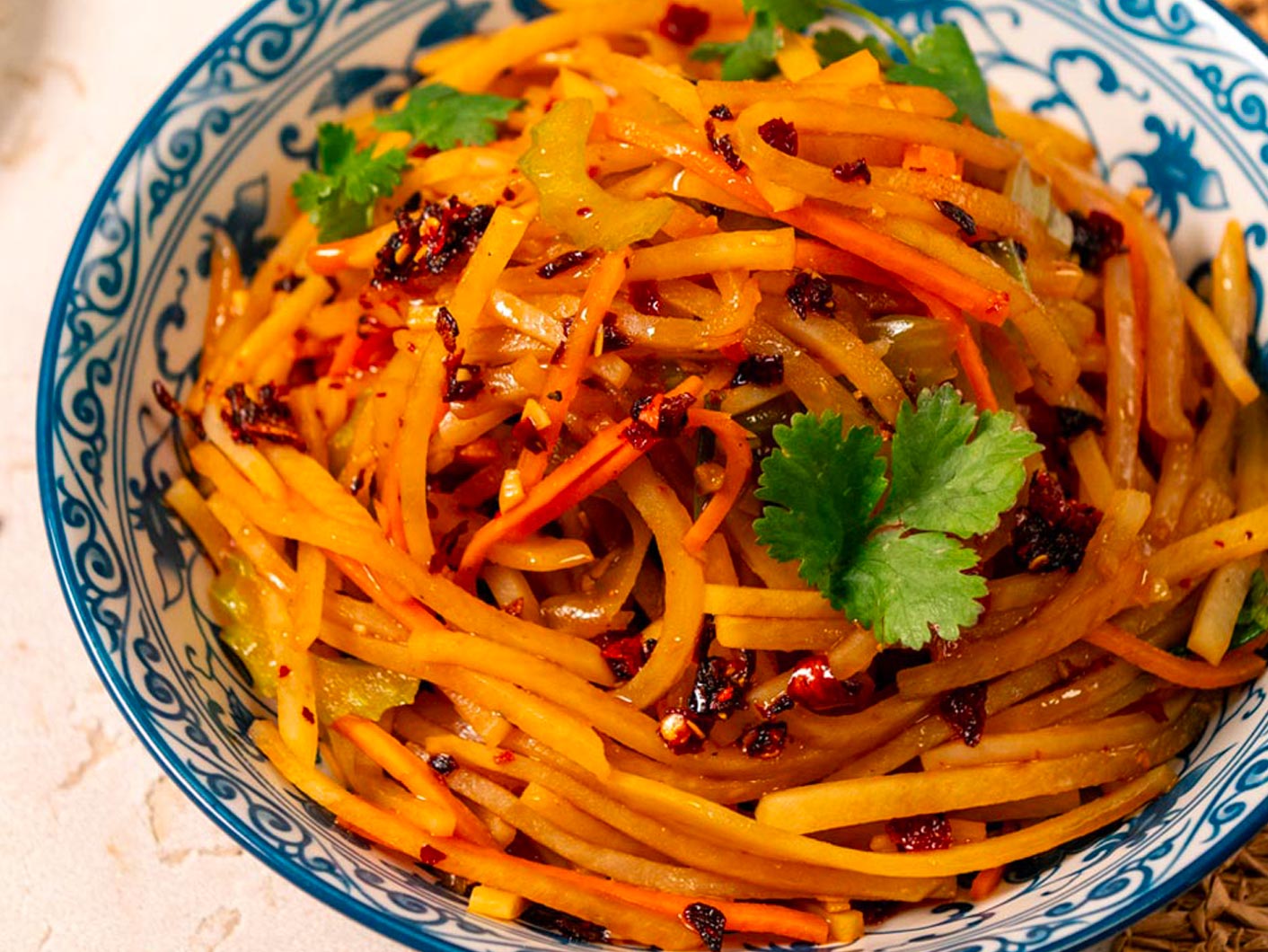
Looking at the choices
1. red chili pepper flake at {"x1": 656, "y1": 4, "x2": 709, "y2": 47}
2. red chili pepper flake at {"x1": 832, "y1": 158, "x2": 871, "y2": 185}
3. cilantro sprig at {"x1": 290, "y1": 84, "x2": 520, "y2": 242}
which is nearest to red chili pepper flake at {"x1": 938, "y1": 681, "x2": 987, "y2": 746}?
red chili pepper flake at {"x1": 832, "y1": 158, "x2": 871, "y2": 185}

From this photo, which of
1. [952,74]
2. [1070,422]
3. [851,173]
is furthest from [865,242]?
[952,74]

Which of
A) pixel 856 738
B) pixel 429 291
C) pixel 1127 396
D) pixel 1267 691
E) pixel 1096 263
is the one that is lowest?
pixel 856 738

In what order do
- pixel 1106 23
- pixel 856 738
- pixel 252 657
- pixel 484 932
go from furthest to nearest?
pixel 1106 23 < pixel 252 657 < pixel 856 738 < pixel 484 932

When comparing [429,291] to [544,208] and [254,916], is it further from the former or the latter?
[254,916]

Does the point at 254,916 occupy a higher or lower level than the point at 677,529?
lower

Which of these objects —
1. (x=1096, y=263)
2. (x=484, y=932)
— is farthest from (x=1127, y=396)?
(x=484, y=932)

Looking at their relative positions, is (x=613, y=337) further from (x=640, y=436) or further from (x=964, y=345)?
(x=964, y=345)
